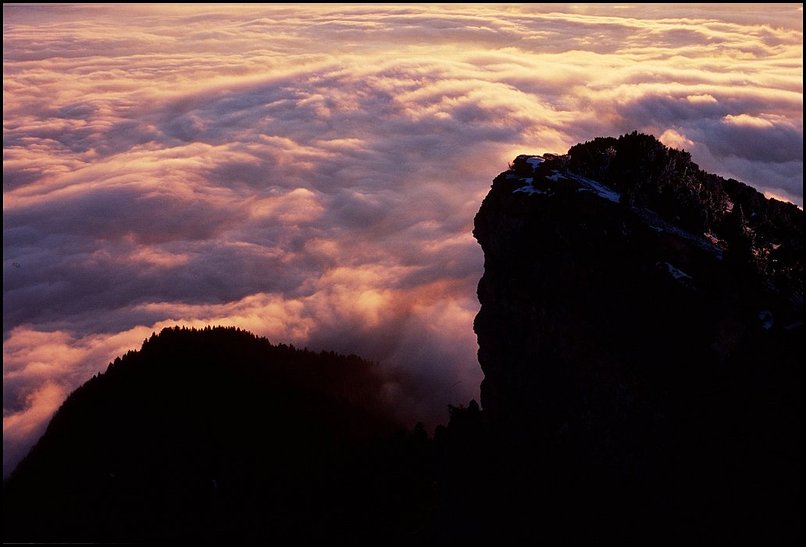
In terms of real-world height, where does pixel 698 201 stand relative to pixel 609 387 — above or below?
above

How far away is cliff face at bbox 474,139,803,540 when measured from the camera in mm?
26562

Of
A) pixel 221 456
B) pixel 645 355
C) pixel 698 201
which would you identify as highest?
pixel 698 201

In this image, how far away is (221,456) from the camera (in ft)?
222

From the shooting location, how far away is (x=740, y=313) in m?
27.5

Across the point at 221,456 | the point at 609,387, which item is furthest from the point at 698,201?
the point at 221,456

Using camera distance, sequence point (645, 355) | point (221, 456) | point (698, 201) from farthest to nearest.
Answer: point (221, 456), point (698, 201), point (645, 355)

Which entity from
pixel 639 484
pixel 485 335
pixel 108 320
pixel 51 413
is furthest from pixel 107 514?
pixel 108 320

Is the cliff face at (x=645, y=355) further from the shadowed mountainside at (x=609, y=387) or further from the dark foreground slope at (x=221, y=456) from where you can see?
the dark foreground slope at (x=221, y=456)

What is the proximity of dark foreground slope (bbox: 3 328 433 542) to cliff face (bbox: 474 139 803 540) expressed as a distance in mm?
16015

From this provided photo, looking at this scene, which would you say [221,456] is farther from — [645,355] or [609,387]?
[645,355]

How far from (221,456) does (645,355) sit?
52.6 m

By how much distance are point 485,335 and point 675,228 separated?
1377 cm

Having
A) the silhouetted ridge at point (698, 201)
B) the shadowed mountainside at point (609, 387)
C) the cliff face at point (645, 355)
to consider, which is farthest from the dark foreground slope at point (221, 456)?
the silhouetted ridge at point (698, 201)

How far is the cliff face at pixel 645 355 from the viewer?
26.6 m
